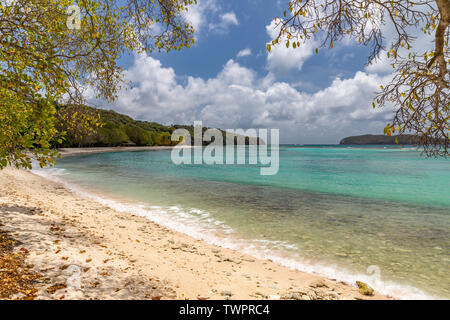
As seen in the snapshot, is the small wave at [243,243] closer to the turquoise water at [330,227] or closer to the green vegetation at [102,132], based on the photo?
the turquoise water at [330,227]

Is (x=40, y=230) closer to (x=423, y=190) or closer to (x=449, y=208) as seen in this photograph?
(x=449, y=208)

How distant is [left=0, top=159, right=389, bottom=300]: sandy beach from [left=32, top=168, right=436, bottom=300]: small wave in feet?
1.41

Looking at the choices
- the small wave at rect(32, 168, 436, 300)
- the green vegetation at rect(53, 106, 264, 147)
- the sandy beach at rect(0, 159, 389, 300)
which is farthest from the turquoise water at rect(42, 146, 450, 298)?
the green vegetation at rect(53, 106, 264, 147)

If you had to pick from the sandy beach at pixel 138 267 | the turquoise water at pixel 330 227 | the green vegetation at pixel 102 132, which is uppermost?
the green vegetation at pixel 102 132

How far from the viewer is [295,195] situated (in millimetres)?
16984

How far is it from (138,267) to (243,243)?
3.91 m

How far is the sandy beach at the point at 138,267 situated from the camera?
13.2 ft

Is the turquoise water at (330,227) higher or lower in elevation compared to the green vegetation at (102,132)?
lower

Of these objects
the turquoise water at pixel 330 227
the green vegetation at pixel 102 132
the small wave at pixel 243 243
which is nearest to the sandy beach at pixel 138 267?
the small wave at pixel 243 243

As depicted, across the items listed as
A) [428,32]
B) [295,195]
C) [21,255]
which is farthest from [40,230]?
[295,195]

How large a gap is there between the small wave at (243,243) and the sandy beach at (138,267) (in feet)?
1.41

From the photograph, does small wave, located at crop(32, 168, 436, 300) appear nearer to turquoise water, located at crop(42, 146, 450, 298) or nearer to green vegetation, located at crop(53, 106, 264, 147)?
turquoise water, located at crop(42, 146, 450, 298)

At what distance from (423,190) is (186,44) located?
77.2 feet

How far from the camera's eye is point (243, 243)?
7977 millimetres
